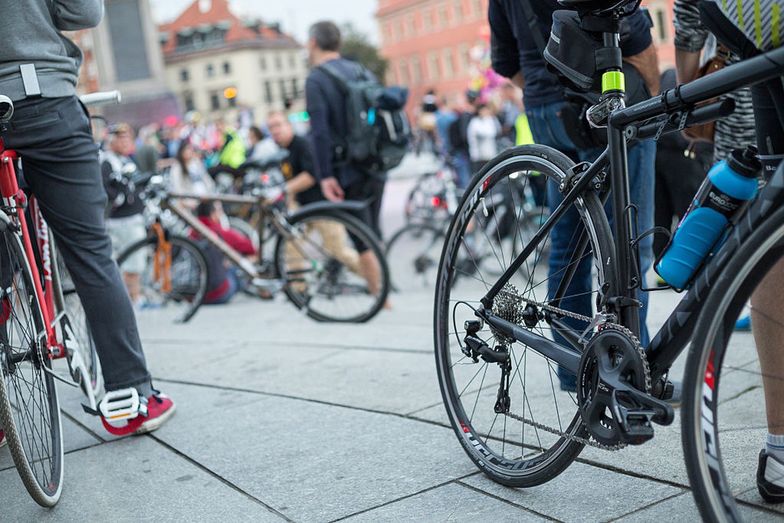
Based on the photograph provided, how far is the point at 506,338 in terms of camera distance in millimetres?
2760

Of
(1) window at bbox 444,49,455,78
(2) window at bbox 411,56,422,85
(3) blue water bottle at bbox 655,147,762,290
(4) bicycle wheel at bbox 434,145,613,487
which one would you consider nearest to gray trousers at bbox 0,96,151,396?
(4) bicycle wheel at bbox 434,145,613,487

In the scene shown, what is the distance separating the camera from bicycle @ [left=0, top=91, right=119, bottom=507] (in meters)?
2.86

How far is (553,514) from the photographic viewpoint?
98.0 inches

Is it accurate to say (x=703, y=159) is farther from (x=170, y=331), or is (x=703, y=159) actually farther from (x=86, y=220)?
(x=170, y=331)

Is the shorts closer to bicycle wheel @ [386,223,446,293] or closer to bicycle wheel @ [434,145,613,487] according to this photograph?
bicycle wheel @ [386,223,446,293]

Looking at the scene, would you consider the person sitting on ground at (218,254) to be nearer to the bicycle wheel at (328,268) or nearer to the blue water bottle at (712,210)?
the bicycle wheel at (328,268)

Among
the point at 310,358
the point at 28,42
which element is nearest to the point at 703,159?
the point at 310,358

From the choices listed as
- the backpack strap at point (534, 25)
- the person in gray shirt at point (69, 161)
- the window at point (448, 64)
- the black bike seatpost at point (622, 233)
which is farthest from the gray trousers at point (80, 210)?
the window at point (448, 64)

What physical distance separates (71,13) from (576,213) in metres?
1.85

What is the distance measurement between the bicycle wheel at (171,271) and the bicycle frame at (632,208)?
18.2 ft

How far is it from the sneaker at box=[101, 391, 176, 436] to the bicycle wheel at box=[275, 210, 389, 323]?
9.53 feet

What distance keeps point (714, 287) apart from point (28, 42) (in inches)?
96.2

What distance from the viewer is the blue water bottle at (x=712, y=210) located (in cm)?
203

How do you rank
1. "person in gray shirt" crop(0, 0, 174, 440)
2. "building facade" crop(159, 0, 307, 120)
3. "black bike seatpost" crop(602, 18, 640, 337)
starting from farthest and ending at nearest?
"building facade" crop(159, 0, 307, 120), "person in gray shirt" crop(0, 0, 174, 440), "black bike seatpost" crop(602, 18, 640, 337)
